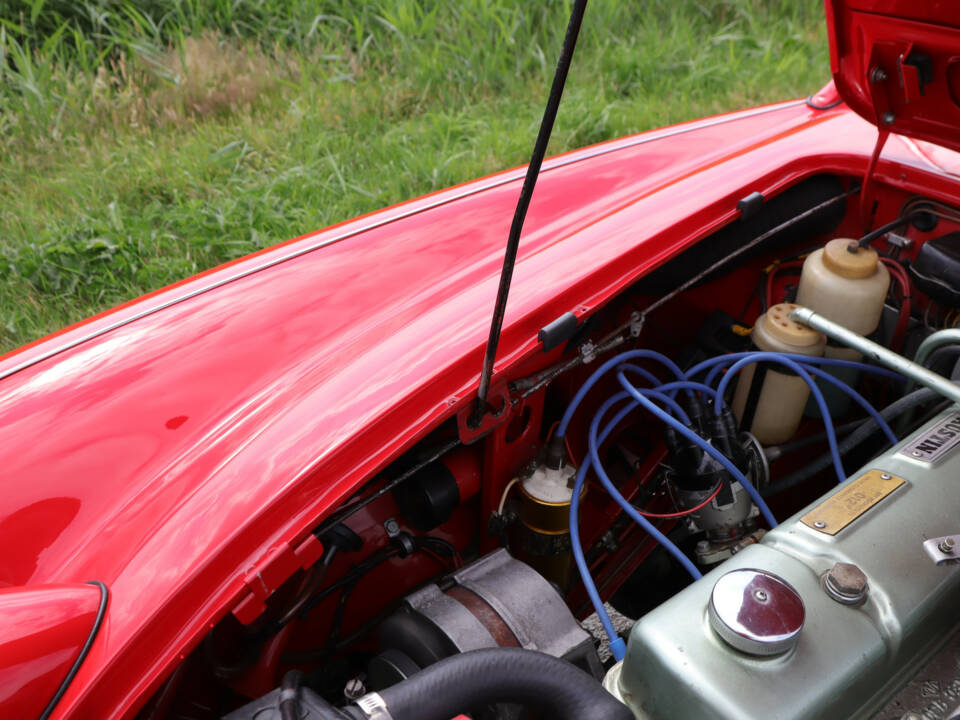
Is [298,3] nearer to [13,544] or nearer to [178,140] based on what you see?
[178,140]

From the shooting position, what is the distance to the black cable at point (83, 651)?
0.85m

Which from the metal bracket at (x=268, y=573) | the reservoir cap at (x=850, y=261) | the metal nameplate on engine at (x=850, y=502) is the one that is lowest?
the metal nameplate on engine at (x=850, y=502)

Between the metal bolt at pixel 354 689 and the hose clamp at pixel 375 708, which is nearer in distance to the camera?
the hose clamp at pixel 375 708

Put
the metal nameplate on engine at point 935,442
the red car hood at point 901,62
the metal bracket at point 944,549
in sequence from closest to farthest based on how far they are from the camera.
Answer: the metal bracket at point 944,549, the metal nameplate on engine at point 935,442, the red car hood at point 901,62

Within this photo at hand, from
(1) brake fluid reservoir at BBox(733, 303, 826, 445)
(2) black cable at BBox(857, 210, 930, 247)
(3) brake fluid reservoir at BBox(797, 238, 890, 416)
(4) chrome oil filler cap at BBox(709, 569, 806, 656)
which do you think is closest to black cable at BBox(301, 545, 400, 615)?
(4) chrome oil filler cap at BBox(709, 569, 806, 656)

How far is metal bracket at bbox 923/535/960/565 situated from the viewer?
41.0 inches

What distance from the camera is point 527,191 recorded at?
3.10ft

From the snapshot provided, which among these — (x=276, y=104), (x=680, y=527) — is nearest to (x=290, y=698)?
(x=680, y=527)

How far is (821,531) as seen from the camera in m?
1.07

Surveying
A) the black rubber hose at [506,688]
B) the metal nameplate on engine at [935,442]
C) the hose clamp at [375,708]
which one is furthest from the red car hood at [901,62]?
the hose clamp at [375,708]

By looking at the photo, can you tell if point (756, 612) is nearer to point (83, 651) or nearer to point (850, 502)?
point (850, 502)

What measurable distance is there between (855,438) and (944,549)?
0.51 metres

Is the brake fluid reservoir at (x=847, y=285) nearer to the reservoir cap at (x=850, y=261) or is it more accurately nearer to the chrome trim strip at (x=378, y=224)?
the reservoir cap at (x=850, y=261)

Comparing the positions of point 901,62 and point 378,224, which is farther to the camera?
point 378,224
